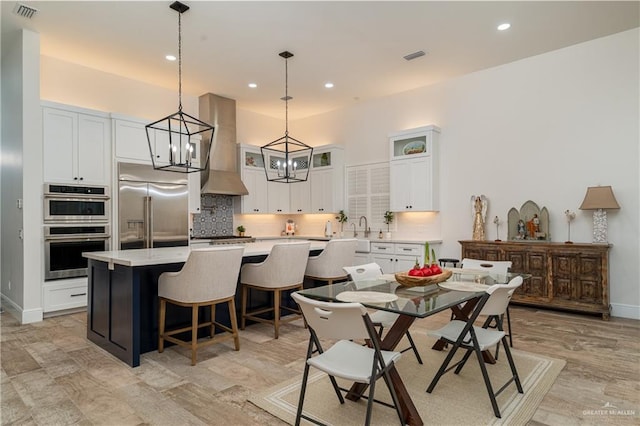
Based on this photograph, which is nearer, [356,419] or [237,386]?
[356,419]

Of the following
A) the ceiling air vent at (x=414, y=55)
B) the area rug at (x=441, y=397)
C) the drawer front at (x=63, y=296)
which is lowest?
the area rug at (x=441, y=397)

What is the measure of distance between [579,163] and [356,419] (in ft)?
14.6

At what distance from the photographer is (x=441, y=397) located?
8.20ft

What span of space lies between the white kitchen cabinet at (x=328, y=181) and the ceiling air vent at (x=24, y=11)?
4.74 meters

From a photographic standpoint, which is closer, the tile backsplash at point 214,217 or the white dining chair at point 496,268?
the white dining chair at point 496,268

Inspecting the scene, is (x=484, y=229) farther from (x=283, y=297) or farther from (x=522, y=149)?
(x=283, y=297)

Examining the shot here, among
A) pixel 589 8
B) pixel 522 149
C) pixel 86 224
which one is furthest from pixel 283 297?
pixel 589 8

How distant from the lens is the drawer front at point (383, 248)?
6.21 meters

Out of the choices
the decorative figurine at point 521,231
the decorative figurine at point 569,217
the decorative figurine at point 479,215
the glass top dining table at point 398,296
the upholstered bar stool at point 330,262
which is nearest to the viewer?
the glass top dining table at point 398,296

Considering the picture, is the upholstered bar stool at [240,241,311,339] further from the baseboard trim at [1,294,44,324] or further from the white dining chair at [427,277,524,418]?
the baseboard trim at [1,294,44,324]

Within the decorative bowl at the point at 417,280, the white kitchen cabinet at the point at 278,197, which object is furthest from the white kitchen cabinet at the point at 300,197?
the decorative bowl at the point at 417,280

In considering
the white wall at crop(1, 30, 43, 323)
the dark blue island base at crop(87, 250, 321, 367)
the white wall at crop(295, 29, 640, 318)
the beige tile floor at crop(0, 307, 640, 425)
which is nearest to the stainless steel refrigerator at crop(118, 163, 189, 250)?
the white wall at crop(1, 30, 43, 323)

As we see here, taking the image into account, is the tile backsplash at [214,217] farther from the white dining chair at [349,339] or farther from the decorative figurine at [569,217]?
the decorative figurine at [569,217]

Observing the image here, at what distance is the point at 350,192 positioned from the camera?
7.34m
